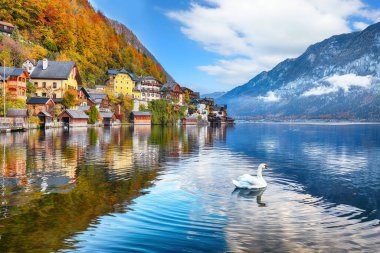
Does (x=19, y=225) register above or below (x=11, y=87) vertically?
below

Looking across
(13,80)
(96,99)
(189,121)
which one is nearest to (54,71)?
(13,80)

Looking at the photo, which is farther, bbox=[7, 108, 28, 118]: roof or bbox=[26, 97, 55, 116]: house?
bbox=[26, 97, 55, 116]: house

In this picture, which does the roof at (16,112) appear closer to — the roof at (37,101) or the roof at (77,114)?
the roof at (37,101)

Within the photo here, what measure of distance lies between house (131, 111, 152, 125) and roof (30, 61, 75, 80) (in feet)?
128

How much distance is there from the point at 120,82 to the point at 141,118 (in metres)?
23.2

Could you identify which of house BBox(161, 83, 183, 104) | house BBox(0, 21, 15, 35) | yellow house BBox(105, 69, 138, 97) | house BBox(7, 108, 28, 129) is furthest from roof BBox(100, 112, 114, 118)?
house BBox(161, 83, 183, 104)

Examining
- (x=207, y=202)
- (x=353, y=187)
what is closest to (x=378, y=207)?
(x=353, y=187)

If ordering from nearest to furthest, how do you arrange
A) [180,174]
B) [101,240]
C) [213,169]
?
[101,240] < [180,174] < [213,169]

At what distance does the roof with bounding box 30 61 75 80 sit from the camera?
4198 inches

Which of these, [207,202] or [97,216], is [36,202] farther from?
[207,202]

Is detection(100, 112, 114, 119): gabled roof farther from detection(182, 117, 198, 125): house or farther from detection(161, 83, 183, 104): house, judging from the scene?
detection(161, 83, 183, 104): house

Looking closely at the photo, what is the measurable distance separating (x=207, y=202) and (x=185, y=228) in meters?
4.25

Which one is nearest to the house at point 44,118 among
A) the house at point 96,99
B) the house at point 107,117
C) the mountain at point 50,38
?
the mountain at point 50,38

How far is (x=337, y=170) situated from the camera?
31.0 meters
